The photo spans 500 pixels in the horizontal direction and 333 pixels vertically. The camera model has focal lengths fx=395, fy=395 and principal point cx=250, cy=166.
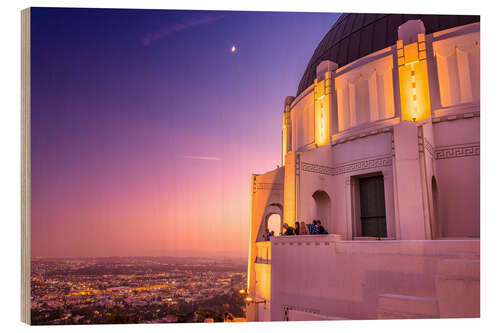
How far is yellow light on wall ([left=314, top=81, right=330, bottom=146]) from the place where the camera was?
1189 centimetres

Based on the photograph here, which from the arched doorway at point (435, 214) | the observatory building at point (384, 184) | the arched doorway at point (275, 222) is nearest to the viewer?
the observatory building at point (384, 184)

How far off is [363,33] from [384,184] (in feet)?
16.9

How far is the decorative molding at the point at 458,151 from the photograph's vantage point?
29.8ft

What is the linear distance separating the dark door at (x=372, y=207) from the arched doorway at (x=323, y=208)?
95cm

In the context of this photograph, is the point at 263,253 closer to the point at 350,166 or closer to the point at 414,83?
the point at 350,166

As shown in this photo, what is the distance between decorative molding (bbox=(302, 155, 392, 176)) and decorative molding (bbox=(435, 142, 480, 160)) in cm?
115

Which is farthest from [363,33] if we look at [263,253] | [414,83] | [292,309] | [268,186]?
[292,309]

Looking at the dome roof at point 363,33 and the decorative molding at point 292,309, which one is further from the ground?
the dome roof at point 363,33

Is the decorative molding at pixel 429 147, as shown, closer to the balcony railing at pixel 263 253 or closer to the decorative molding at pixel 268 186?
the balcony railing at pixel 263 253

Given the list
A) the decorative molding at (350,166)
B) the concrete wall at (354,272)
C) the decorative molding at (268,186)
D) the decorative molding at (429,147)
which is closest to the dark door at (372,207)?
the decorative molding at (350,166)

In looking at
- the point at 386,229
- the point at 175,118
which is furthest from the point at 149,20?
the point at 386,229

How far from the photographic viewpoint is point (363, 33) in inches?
480

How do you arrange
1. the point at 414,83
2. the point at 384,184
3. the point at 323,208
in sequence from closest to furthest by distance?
the point at 384,184, the point at 414,83, the point at 323,208

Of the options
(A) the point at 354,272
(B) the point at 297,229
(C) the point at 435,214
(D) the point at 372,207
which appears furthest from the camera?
(D) the point at 372,207
